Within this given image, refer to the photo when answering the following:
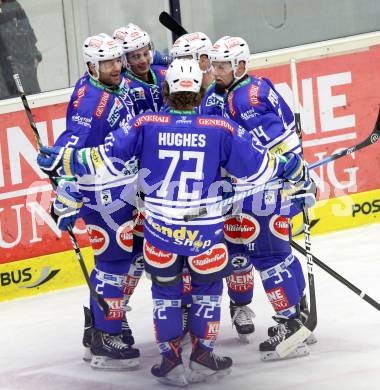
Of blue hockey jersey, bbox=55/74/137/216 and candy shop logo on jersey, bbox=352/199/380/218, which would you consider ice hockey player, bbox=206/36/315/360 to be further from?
candy shop logo on jersey, bbox=352/199/380/218

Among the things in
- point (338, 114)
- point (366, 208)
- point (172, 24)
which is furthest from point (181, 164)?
point (366, 208)

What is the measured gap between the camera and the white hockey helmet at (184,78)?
4.84m

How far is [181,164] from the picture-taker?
4.83 metres

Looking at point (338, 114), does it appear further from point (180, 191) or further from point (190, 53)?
point (180, 191)

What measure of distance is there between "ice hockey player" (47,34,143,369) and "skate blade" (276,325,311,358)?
2.10ft

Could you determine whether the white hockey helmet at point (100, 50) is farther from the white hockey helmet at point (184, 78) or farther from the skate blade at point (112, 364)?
the skate blade at point (112, 364)

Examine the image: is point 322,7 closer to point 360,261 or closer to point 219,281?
point 360,261

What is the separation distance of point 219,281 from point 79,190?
744 mm

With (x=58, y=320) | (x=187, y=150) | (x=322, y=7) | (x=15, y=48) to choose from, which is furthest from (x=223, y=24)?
(x=187, y=150)

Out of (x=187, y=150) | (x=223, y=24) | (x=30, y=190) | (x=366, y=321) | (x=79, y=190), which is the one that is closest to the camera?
(x=187, y=150)

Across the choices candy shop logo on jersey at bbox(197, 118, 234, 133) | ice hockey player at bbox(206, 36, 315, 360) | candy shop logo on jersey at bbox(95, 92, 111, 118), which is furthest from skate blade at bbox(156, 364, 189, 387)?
candy shop logo on jersey at bbox(95, 92, 111, 118)

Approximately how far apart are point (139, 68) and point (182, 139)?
96 centimetres

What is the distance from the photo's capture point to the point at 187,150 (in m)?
4.82

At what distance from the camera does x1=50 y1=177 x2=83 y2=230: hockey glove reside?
507 cm
